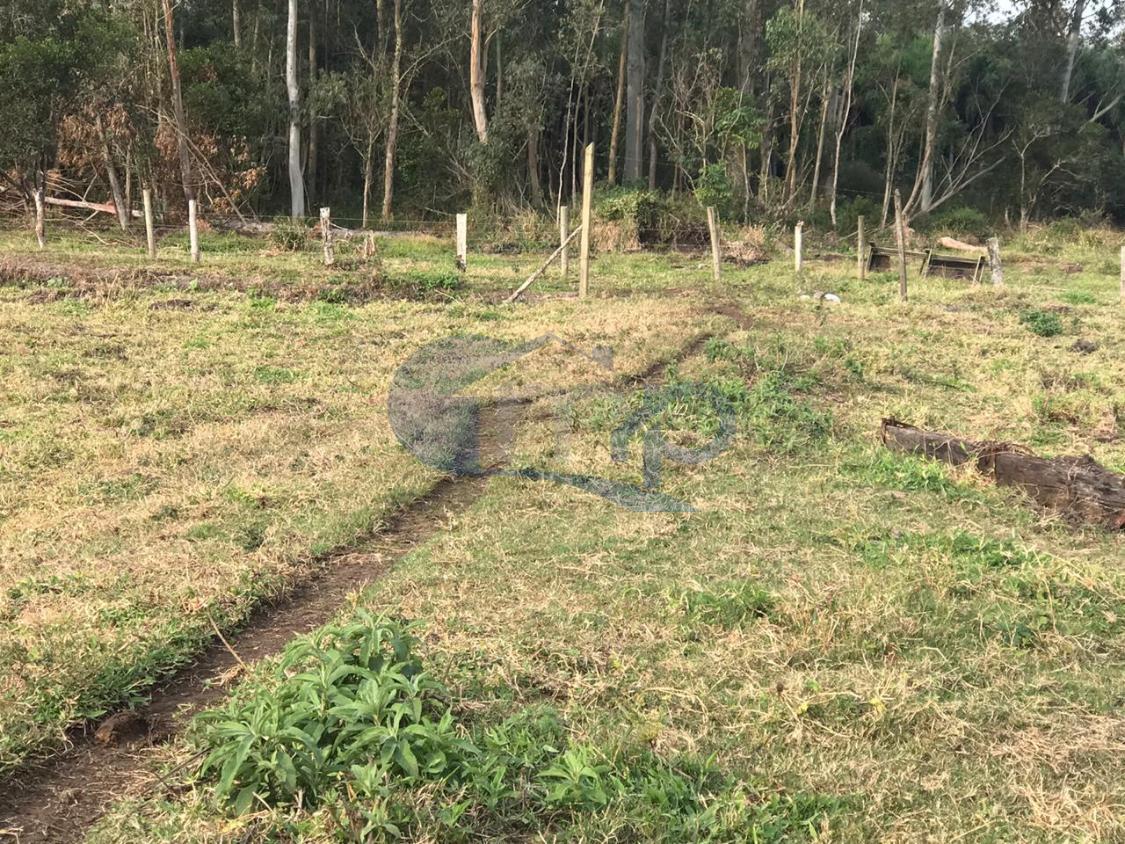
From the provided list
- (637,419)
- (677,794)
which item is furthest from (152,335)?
(677,794)

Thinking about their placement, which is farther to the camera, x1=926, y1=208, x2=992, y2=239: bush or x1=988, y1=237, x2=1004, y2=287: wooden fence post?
Result: x1=926, y1=208, x2=992, y2=239: bush

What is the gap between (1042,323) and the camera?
1204 cm

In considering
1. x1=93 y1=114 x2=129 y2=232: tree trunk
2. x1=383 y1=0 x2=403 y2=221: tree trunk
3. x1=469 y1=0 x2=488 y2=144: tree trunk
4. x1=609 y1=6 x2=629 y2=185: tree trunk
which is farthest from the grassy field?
x1=609 y1=6 x2=629 y2=185: tree trunk

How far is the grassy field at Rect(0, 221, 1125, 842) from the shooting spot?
9.09 feet

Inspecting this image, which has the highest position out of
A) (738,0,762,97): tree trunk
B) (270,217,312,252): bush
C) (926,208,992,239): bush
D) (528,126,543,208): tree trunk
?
(738,0,762,97): tree trunk

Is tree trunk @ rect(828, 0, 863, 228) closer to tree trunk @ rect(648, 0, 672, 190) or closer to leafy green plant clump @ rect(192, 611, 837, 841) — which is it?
tree trunk @ rect(648, 0, 672, 190)

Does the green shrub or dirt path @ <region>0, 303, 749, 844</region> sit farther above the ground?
the green shrub

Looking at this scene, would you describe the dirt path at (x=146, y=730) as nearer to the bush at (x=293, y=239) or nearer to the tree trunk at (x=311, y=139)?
the bush at (x=293, y=239)

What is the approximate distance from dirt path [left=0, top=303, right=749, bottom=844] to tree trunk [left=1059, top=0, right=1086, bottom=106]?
3877cm

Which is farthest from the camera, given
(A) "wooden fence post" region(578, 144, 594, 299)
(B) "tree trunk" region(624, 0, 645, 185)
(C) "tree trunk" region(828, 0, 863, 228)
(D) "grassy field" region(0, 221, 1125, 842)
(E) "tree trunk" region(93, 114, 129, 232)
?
(C) "tree trunk" region(828, 0, 863, 228)

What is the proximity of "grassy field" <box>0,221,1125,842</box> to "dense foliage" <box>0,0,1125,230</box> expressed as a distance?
15.1 m

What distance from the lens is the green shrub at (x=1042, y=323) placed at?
11.8m

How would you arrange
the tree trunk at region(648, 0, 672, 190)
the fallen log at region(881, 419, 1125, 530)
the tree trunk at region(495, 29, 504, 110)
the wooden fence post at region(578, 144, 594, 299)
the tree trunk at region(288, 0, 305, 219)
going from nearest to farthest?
the fallen log at region(881, 419, 1125, 530)
the wooden fence post at region(578, 144, 594, 299)
the tree trunk at region(288, 0, 305, 219)
the tree trunk at region(495, 29, 504, 110)
the tree trunk at region(648, 0, 672, 190)

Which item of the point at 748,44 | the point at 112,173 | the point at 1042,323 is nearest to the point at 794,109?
the point at 748,44
